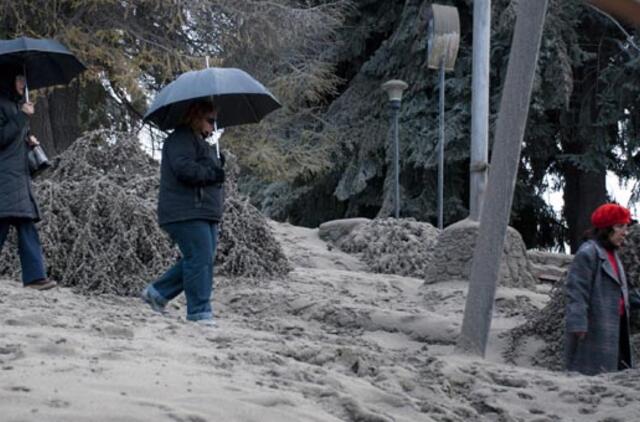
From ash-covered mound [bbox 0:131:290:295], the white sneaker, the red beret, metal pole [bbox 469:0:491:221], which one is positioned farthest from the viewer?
metal pole [bbox 469:0:491:221]

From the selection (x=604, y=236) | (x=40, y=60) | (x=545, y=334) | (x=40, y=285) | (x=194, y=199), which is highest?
(x=40, y=60)

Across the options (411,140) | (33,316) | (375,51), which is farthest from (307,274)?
(375,51)

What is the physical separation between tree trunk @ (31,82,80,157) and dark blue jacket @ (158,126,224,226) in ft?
33.4

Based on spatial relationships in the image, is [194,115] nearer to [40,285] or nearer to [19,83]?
[19,83]

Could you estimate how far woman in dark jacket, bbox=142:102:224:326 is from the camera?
23.3 feet

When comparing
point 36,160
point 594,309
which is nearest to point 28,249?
point 36,160

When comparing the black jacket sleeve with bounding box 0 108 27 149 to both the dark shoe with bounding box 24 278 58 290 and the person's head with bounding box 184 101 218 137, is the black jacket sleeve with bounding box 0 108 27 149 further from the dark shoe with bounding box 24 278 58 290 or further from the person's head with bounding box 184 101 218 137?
the person's head with bounding box 184 101 218 137

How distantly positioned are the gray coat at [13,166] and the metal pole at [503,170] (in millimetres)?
2899

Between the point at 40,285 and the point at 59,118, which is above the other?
the point at 59,118

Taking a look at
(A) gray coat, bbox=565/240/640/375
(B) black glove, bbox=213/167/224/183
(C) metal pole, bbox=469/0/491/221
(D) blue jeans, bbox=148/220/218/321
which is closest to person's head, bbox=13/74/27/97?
(D) blue jeans, bbox=148/220/218/321

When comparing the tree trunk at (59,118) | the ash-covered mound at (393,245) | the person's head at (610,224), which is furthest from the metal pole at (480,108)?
the tree trunk at (59,118)

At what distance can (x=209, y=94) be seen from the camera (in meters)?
7.17

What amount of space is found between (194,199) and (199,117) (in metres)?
0.51

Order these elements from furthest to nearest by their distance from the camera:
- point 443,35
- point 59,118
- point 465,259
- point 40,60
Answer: point 59,118
point 443,35
point 465,259
point 40,60
